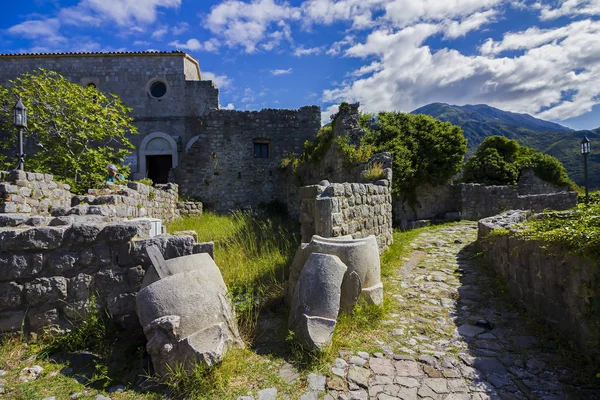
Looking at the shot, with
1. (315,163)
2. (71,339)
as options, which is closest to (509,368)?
(71,339)

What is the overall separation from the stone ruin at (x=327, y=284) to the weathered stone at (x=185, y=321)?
708 millimetres

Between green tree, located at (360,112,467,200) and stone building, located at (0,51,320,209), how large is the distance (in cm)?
537

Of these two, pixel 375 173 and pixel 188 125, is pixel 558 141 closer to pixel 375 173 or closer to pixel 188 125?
pixel 188 125

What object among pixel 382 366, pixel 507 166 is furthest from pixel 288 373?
pixel 507 166

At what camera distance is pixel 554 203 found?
12.7 metres

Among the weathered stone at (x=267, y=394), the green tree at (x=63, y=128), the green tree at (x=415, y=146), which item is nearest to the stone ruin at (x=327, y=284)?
the weathered stone at (x=267, y=394)

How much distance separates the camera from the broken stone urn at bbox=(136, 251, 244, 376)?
256 centimetres

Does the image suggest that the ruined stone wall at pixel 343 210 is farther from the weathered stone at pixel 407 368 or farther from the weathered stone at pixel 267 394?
the weathered stone at pixel 267 394

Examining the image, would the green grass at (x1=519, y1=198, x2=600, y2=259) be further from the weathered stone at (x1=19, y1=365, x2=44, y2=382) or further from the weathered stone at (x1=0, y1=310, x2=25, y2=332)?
the weathered stone at (x1=0, y1=310, x2=25, y2=332)

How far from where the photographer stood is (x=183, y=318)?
266cm

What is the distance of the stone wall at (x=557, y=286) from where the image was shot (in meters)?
2.68

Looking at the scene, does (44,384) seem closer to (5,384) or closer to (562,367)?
(5,384)

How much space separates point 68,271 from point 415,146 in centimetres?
1167

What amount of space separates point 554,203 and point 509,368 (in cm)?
1313
